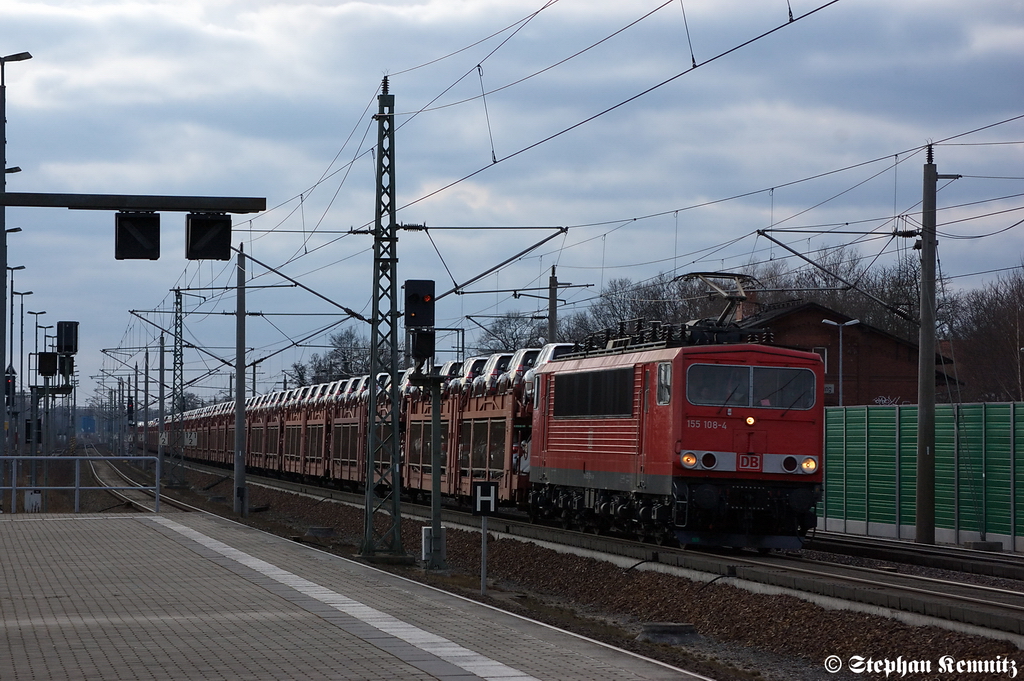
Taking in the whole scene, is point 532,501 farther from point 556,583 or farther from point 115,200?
point 115,200

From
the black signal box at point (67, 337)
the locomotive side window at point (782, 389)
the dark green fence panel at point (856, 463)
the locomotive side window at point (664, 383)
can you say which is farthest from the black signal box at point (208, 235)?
the black signal box at point (67, 337)

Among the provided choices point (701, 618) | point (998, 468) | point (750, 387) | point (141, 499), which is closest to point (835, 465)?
point (998, 468)

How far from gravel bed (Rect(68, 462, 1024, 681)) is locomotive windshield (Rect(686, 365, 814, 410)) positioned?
277cm

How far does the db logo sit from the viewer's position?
19844 millimetres

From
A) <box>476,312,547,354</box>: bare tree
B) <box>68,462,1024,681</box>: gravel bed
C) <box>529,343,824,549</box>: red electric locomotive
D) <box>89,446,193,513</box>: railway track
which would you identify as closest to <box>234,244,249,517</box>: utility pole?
<box>89,446,193,513</box>: railway track

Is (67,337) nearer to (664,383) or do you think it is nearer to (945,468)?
(664,383)

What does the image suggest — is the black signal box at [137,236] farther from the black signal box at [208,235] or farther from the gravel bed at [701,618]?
the gravel bed at [701,618]

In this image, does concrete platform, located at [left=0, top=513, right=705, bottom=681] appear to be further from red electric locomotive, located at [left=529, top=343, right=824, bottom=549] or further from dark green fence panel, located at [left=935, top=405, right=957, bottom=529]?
dark green fence panel, located at [left=935, top=405, right=957, bottom=529]

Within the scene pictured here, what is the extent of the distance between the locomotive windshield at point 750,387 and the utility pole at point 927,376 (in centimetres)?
561

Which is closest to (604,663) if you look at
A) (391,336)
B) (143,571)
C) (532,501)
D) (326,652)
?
(326,652)

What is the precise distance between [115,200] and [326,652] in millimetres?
8151

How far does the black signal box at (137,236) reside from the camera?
16.8 meters

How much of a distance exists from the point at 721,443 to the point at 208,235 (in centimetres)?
854

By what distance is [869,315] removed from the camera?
79.9 meters
